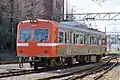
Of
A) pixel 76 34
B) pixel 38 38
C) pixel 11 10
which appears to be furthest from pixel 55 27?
pixel 11 10

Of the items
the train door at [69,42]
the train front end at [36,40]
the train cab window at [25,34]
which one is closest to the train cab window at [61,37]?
the train front end at [36,40]

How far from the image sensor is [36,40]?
78.3 feet

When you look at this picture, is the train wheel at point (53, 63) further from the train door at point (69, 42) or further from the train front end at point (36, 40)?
the train door at point (69, 42)

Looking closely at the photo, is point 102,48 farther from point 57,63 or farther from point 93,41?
point 57,63

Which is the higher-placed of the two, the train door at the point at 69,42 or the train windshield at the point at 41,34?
the train windshield at the point at 41,34

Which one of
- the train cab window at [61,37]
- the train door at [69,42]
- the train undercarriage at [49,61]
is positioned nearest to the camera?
the train undercarriage at [49,61]

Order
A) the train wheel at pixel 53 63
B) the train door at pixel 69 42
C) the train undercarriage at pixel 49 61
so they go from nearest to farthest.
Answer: the train undercarriage at pixel 49 61 → the train wheel at pixel 53 63 → the train door at pixel 69 42

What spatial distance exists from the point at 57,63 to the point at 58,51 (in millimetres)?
1131

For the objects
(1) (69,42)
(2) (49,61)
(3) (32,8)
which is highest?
(3) (32,8)

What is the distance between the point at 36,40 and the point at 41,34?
51 centimetres

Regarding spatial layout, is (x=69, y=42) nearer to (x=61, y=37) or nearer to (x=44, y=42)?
Answer: (x=61, y=37)

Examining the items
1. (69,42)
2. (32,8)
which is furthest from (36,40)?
(32,8)

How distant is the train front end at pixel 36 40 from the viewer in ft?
77.3

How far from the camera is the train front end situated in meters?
23.5
